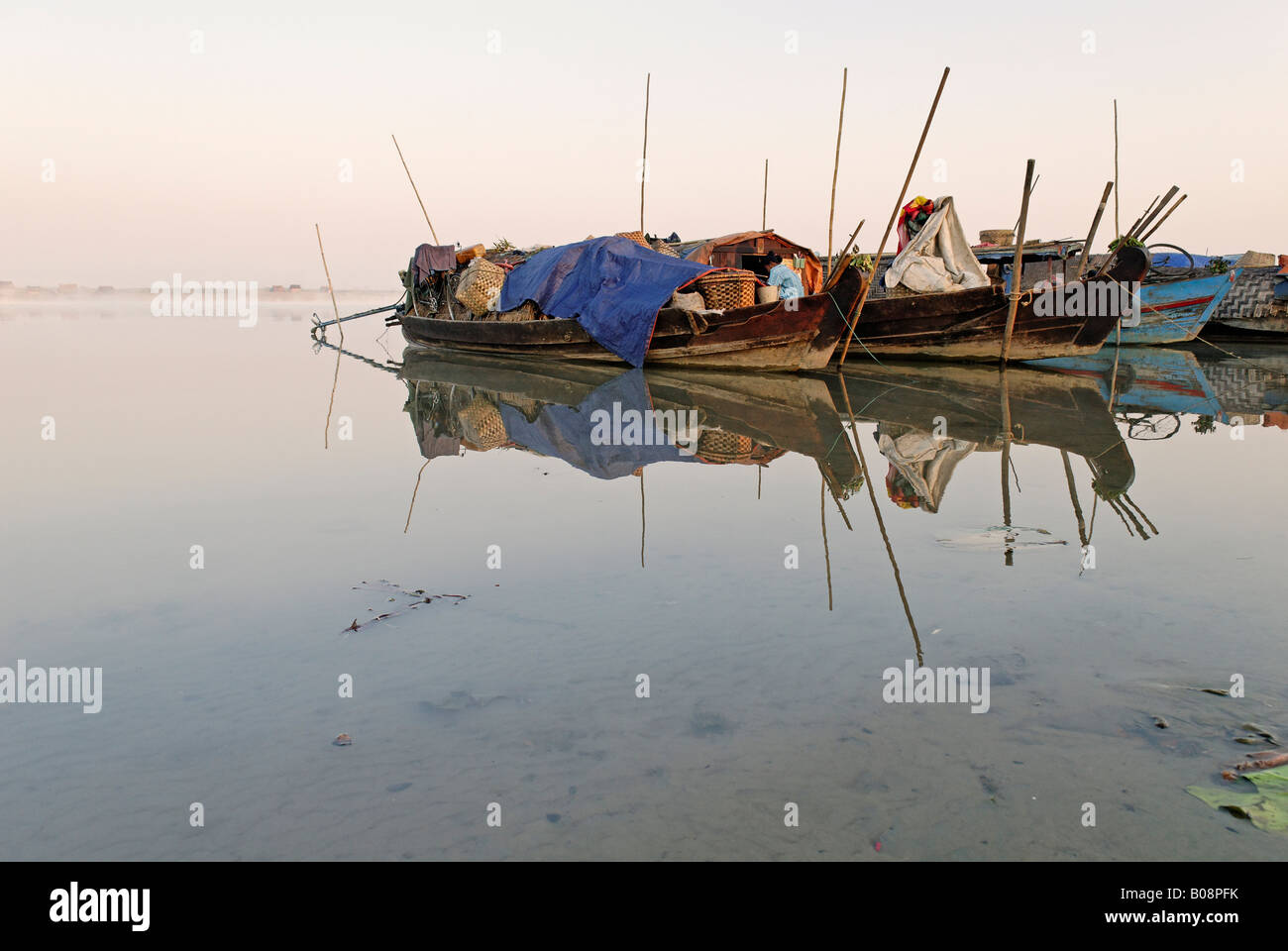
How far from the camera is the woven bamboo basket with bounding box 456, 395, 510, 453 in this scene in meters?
9.05

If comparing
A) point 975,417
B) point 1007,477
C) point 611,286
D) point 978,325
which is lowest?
point 1007,477

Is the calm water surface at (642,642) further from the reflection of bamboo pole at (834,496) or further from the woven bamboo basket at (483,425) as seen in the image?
the woven bamboo basket at (483,425)

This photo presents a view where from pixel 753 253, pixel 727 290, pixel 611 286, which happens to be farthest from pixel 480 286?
pixel 727 290

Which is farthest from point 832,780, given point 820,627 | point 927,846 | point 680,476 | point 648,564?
point 680,476

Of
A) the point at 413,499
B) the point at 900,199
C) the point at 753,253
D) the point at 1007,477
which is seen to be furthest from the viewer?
the point at 753,253

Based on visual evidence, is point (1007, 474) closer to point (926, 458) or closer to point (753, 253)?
point (926, 458)

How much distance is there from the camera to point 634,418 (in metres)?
10.1

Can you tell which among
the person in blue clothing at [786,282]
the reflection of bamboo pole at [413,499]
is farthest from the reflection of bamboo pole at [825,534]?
the person in blue clothing at [786,282]

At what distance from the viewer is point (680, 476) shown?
7086mm

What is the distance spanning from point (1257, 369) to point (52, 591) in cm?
1760

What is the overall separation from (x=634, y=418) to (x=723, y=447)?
201 centimetres

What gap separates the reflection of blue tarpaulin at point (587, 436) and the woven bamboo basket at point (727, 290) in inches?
96.4
